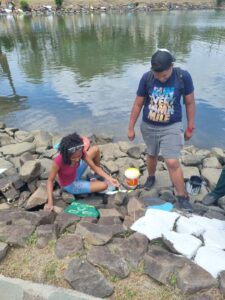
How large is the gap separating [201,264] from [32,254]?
1.64 m

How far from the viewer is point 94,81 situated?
11805 millimetres

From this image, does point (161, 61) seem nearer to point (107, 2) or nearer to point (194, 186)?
point (194, 186)

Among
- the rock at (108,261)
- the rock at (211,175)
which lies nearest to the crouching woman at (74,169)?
the rock at (108,261)

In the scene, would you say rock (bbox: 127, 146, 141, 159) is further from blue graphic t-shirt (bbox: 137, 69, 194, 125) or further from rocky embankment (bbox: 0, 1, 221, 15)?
rocky embankment (bbox: 0, 1, 221, 15)

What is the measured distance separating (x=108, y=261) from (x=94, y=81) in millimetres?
9466

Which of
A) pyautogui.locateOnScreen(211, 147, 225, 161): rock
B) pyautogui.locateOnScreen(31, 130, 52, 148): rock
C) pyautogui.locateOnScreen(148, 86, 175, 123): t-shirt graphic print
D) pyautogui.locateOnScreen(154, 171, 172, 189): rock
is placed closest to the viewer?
pyautogui.locateOnScreen(148, 86, 175, 123): t-shirt graphic print

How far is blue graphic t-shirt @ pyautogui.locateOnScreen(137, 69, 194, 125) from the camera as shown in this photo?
387cm

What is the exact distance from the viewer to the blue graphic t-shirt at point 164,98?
152 inches

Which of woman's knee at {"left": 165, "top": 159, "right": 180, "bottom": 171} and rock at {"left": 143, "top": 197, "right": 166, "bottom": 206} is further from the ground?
woman's knee at {"left": 165, "top": 159, "right": 180, "bottom": 171}

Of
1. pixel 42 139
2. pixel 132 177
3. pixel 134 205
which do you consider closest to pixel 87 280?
pixel 134 205

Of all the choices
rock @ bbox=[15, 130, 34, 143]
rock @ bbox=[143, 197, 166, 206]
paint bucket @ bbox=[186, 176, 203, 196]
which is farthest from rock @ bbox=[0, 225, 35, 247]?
rock @ bbox=[15, 130, 34, 143]

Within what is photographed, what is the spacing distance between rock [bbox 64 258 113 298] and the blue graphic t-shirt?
1.99m

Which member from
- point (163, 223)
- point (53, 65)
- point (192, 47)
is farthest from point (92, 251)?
point (192, 47)

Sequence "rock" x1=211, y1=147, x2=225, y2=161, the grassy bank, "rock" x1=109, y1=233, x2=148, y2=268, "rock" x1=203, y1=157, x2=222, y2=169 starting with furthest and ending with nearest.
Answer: the grassy bank, "rock" x1=211, y1=147, x2=225, y2=161, "rock" x1=203, y1=157, x2=222, y2=169, "rock" x1=109, y1=233, x2=148, y2=268
